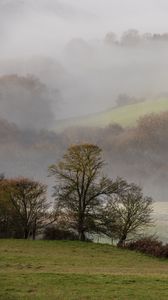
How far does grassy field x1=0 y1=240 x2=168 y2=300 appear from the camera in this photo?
22.9m

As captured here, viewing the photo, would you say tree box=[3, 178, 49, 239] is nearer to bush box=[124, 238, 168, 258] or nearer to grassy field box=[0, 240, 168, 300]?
grassy field box=[0, 240, 168, 300]

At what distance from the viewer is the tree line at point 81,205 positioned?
56844 millimetres

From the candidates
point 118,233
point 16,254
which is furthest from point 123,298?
point 118,233

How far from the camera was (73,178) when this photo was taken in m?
57.8

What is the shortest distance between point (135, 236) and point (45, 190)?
14.3 m

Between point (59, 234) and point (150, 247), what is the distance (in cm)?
1457

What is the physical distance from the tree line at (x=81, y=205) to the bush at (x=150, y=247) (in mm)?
7076

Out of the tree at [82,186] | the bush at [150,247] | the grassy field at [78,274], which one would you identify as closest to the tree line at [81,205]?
the tree at [82,186]

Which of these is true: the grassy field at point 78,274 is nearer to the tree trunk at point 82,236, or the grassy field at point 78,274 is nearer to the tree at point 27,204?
the tree trunk at point 82,236

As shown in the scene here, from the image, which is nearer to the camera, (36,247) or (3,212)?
(36,247)

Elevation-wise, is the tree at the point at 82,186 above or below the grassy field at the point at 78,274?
above

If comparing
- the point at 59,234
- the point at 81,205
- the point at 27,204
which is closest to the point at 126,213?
the point at 81,205

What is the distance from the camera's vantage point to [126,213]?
5962 cm

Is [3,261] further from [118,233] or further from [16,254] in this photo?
[118,233]
